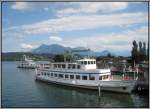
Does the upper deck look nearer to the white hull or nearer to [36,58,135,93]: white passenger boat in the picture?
[36,58,135,93]: white passenger boat

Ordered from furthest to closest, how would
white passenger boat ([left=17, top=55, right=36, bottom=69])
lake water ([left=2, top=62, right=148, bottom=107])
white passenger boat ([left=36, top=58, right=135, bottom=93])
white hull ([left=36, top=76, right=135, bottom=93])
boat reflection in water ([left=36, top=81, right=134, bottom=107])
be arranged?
white passenger boat ([left=17, top=55, right=36, bottom=69]), white passenger boat ([left=36, top=58, right=135, bottom=93]), white hull ([left=36, top=76, right=135, bottom=93]), boat reflection in water ([left=36, top=81, right=134, bottom=107]), lake water ([left=2, top=62, right=148, bottom=107])

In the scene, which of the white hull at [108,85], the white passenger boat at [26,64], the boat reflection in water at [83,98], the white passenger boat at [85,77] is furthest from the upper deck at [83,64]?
the white passenger boat at [26,64]

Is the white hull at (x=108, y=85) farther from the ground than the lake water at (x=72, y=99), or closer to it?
farther from the ground

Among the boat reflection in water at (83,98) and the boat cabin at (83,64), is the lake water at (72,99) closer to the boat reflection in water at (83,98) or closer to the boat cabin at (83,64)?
the boat reflection in water at (83,98)

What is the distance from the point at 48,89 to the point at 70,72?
130 cm

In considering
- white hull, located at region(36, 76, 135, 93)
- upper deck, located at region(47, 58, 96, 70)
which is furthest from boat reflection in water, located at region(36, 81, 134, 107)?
upper deck, located at region(47, 58, 96, 70)

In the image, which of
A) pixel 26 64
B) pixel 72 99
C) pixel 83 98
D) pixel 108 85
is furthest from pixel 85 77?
pixel 26 64

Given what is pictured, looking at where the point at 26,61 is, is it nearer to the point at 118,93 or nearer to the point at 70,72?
the point at 70,72

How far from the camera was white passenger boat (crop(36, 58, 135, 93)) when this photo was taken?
29.9 feet

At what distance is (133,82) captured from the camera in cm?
886

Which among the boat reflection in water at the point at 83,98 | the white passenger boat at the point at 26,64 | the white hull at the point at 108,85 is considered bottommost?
the boat reflection in water at the point at 83,98

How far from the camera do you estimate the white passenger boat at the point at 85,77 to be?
912cm

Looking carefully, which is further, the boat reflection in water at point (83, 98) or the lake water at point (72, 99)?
the boat reflection in water at point (83, 98)

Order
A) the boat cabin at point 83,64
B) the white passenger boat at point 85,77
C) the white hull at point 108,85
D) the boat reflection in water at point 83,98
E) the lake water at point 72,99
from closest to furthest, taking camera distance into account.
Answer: the lake water at point 72,99
the boat reflection in water at point 83,98
the white hull at point 108,85
the white passenger boat at point 85,77
the boat cabin at point 83,64
